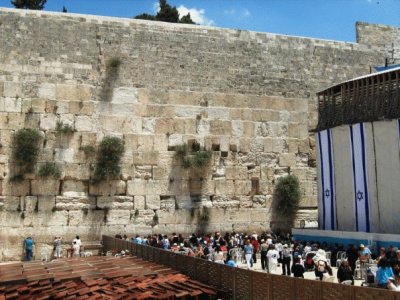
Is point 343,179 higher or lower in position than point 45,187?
higher

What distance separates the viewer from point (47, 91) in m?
14.3

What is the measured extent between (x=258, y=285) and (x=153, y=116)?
9.30 meters

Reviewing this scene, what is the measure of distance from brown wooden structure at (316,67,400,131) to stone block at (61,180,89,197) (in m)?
6.70

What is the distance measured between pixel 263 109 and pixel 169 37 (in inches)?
145

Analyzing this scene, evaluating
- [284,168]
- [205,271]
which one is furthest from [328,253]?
[284,168]

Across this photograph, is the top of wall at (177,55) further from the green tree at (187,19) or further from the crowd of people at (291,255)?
the green tree at (187,19)

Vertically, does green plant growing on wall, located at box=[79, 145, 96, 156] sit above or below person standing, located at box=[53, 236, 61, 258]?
above

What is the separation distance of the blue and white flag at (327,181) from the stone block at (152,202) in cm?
459

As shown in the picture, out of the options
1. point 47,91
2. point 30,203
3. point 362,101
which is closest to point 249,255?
point 362,101

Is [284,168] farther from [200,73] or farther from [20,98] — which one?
[20,98]

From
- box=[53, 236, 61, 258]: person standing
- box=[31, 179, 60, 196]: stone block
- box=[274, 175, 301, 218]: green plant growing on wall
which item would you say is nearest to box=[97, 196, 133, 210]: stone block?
box=[31, 179, 60, 196]: stone block

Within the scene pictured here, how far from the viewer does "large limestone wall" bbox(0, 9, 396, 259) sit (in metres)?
14.0

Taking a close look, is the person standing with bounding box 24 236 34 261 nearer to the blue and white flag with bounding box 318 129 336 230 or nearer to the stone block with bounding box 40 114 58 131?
the stone block with bounding box 40 114 58 131

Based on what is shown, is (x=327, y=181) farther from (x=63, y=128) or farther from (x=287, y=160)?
(x=63, y=128)
